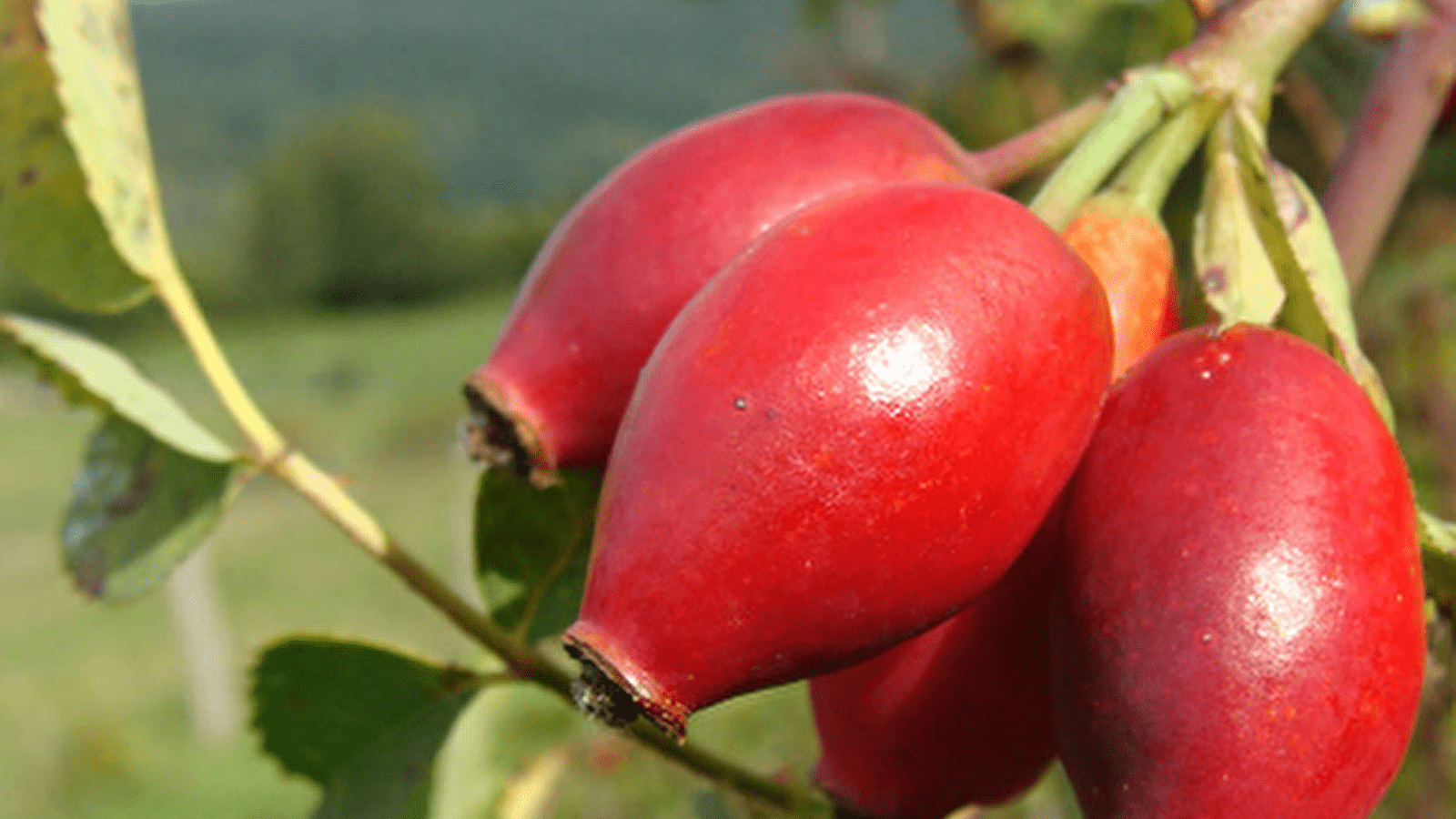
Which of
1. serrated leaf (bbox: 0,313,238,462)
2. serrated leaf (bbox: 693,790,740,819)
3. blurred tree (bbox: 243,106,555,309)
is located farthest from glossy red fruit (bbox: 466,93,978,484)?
blurred tree (bbox: 243,106,555,309)

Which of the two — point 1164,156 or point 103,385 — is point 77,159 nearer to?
point 103,385

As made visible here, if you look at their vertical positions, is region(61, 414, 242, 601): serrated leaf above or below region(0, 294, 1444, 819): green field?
above

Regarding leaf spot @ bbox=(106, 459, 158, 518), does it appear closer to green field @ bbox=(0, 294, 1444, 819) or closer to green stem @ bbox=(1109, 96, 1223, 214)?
green field @ bbox=(0, 294, 1444, 819)

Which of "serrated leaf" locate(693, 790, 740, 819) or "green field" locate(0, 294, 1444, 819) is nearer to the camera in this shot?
"serrated leaf" locate(693, 790, 740, 819)

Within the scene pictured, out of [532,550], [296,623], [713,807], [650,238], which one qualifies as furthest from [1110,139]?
[296,623]

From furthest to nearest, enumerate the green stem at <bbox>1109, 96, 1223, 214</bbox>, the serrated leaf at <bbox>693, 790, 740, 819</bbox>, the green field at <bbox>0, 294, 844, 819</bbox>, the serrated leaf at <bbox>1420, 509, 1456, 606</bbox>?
1. the green field at <bbox>0, 294, 844, 819</bbox>
2. the serrated leaf at <bbox>693, 790, 740, 819</bbox>
3. the green stem at <bbox>1109, 96, 1223, 214</bbox>
4. the serrated leaf at <bbox>1420, 509, 1456, 606</bbox>

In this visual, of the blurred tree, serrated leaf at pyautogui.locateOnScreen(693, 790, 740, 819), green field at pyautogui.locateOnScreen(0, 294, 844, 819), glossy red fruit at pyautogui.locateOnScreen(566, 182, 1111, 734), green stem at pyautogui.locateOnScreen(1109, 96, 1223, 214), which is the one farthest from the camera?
the blurred tree

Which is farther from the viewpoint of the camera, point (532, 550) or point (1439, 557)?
point (532, 550)
